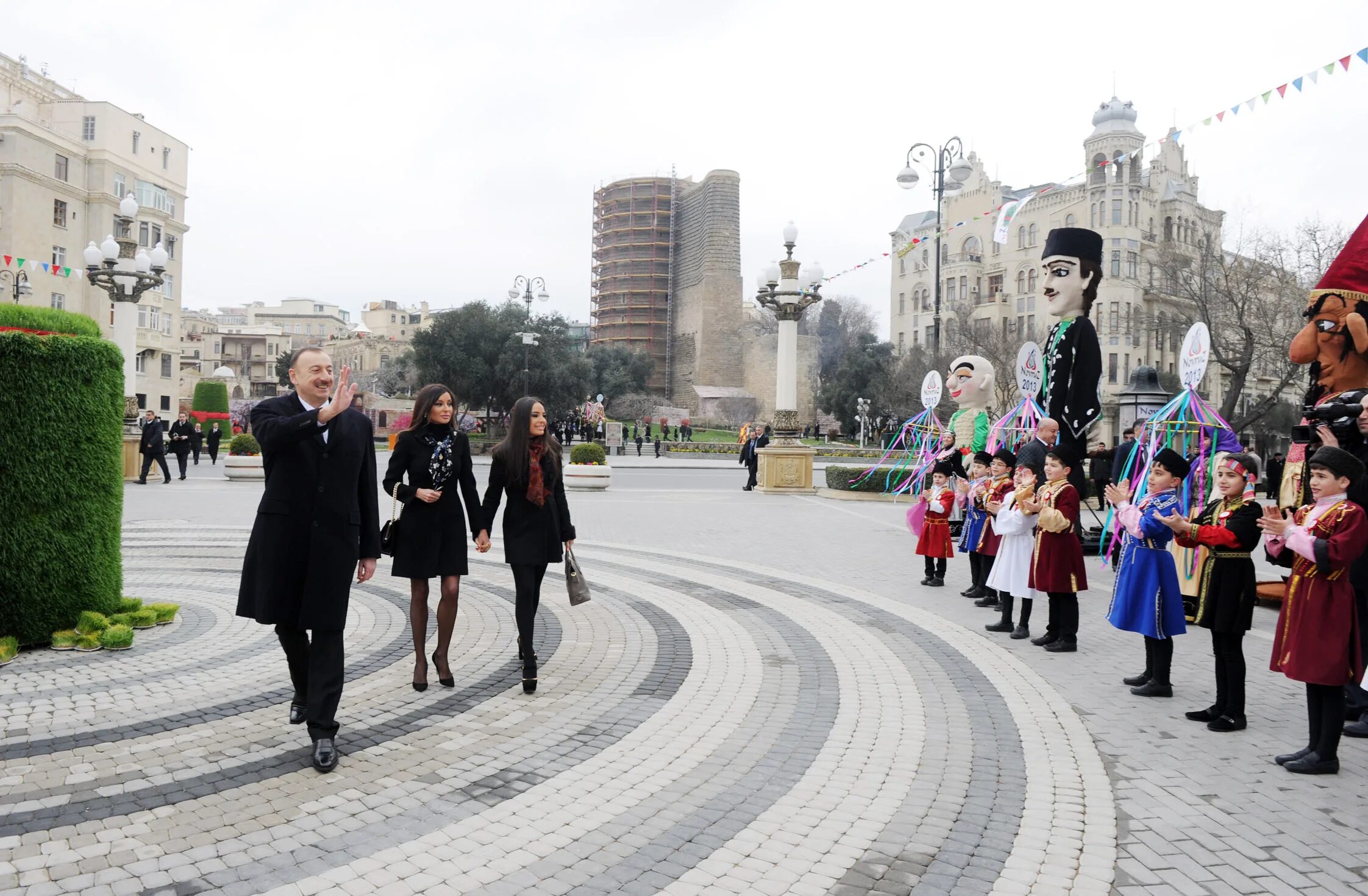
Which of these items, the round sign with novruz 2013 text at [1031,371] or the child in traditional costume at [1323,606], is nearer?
the child in traditional costume at [1323,606]

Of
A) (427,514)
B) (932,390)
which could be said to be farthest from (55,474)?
(932,390)

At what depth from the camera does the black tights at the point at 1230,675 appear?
499 cm

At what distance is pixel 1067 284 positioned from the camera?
10.6 metres

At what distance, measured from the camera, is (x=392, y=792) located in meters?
3.91

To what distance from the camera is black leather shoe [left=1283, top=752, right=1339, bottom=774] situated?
14.3 ft

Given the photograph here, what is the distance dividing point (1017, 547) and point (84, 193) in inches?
2121

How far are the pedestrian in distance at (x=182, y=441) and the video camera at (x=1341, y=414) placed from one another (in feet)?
75.2

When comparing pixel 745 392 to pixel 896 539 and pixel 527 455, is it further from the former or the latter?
pixel 527 455

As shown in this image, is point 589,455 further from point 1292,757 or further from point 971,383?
point 1292,757

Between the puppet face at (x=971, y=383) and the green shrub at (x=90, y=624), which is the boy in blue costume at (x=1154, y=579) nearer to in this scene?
the puppet face at (x=971, y=383)

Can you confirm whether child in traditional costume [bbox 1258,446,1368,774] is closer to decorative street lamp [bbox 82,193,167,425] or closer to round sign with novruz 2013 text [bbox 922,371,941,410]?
round sign with novruz 2013 text [bbox 922,371,941,410]

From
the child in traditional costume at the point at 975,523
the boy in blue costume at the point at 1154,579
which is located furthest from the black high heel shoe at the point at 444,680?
the child in traditional costume at the point at 975,523

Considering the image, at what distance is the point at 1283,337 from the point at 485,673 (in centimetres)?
2188

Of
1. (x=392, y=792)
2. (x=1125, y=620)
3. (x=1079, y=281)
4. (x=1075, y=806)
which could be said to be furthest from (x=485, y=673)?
(x=1079, y=281)
